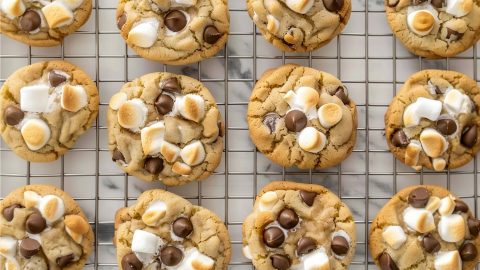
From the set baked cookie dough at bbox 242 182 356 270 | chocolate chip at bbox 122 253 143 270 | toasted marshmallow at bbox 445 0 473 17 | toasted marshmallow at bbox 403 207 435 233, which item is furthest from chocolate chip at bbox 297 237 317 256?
toasted marshmallow at bbox 445 0 473 17

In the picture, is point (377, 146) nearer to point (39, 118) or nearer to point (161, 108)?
point (161, 108)

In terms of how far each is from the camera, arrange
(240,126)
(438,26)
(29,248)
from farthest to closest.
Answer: (240,126), (438,26), (29,248)

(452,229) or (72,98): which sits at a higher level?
(72,98)

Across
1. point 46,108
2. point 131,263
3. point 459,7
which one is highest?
point 459,7

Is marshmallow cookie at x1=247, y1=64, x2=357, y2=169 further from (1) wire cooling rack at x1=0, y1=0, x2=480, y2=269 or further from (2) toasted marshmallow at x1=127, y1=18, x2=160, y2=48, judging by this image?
(2) toasted marshmallow at x1=127, y1=18, x2=160, y2=48

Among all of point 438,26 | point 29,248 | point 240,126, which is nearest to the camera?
point 29,248

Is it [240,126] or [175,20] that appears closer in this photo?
[175,20]

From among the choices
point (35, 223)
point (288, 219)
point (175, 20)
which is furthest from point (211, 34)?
point (35, 223)

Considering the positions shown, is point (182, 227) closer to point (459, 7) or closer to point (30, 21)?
point (30, 21)
